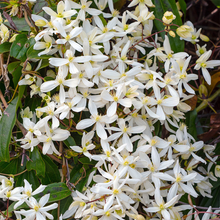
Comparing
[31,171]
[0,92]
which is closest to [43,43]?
[0,92]

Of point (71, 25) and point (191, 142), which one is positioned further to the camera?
point (191, 142)

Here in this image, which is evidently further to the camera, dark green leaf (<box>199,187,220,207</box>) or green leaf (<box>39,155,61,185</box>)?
dark green leaf (<box>199,187,220,207</box>)

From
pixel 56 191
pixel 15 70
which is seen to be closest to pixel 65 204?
pixel 56 191

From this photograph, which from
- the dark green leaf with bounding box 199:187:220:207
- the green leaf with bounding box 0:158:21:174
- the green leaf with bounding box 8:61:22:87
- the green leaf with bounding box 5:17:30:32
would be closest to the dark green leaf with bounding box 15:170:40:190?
Answer: the green leaf with bounding box 0:158:21:174

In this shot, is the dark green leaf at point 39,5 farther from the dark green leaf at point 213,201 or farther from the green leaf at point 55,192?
the dark green leaf at point 213,201

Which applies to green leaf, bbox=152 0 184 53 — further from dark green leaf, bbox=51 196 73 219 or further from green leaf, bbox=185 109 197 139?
dark green leaf, bbox=51 196 73 219

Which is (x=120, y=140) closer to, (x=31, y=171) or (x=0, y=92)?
(x=31, y=171)
